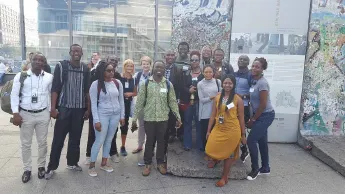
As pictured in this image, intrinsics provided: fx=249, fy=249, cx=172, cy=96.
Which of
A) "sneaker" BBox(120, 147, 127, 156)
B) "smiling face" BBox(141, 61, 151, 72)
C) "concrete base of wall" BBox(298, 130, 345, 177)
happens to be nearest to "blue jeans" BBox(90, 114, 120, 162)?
"sneaker" BBox(120, 147, 127, 156)

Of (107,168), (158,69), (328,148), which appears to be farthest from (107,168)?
(328,148)

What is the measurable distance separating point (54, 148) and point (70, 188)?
66cm

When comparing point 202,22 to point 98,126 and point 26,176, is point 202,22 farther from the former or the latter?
point 26,176

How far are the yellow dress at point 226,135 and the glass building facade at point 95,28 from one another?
29.4 feet

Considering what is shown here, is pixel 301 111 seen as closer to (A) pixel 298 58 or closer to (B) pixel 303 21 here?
(A) pixel 298 58

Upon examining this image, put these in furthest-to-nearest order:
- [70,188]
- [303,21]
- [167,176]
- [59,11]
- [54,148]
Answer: [59,11]
[303,21]
[167,176]
[54,148]
[70,188]

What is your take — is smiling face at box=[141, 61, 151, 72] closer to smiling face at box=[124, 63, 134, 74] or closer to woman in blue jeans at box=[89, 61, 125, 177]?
smiling face at box=[124, 63, 134, 74]

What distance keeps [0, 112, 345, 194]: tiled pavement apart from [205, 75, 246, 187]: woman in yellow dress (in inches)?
18.6

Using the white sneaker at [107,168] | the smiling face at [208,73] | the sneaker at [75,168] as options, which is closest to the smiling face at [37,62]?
the sneaker at [75,168]

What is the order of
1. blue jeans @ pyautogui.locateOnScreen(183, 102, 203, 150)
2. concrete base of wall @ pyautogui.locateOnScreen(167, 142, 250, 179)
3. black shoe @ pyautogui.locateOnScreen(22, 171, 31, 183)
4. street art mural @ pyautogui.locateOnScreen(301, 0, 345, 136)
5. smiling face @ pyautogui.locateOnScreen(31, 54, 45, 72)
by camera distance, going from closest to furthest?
1. smiling face @ pyautogui.locateOnScreen(31, 54, 45, 72)
2. black shoe @ pyautogui.locateOnScreen(22, 171, 31, 183)
3. concrete base of wall @ pyautogui.locateOnScreen(167, 142, 250, 179)
4. blue jeans @ pyautogui.locateOnScreen(183, 102, 203, 150)
5. street art mural @ pyautogui.locateOnScreen(301, 0, 345, 136)

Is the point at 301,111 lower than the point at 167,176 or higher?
higher

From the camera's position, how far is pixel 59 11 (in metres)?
11.5

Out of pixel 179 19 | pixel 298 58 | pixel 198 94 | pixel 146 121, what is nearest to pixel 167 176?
pixel 146 121

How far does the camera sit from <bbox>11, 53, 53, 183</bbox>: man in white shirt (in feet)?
11.0
